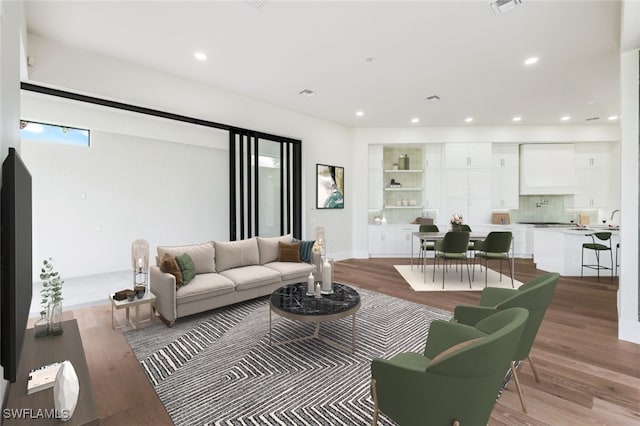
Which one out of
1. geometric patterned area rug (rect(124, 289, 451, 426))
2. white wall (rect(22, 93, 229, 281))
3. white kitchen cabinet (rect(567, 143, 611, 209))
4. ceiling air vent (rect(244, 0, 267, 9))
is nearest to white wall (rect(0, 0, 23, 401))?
geometric patterned area rug (rect(124, 289, 451, 426))

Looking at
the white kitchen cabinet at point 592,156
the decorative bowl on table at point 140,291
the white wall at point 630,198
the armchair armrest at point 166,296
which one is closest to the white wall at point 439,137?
the white kitchen cabinet at point 592,156

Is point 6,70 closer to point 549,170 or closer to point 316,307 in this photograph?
point 316,307

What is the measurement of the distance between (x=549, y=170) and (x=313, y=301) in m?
7.55

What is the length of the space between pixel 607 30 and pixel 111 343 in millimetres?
6089

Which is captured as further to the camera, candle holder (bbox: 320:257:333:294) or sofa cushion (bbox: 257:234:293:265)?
sofa cushion (bbox: 257:234:293:265)

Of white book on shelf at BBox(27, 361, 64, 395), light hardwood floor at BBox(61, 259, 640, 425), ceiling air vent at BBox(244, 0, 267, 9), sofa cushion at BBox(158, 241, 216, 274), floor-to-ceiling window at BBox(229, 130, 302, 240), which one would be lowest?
light hardwood floor at BBox(61, 259, 640, 425)

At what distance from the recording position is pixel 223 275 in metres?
3.82

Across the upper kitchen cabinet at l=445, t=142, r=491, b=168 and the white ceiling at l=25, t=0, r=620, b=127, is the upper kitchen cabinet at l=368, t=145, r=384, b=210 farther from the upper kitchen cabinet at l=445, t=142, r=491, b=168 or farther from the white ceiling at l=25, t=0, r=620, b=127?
the white ceiling at l=25, t=0, r=620, b=127

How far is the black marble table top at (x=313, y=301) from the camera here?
8.46 feet

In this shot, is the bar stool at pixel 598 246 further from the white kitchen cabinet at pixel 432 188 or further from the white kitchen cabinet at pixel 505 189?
the white kitchen cabinet at pixel 432 188

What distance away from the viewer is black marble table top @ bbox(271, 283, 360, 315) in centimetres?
258

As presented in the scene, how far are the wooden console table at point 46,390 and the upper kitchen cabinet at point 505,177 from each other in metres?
8.18

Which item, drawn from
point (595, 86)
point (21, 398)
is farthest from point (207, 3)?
point (595, 86)

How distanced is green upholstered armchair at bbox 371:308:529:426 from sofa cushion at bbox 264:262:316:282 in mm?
2862
